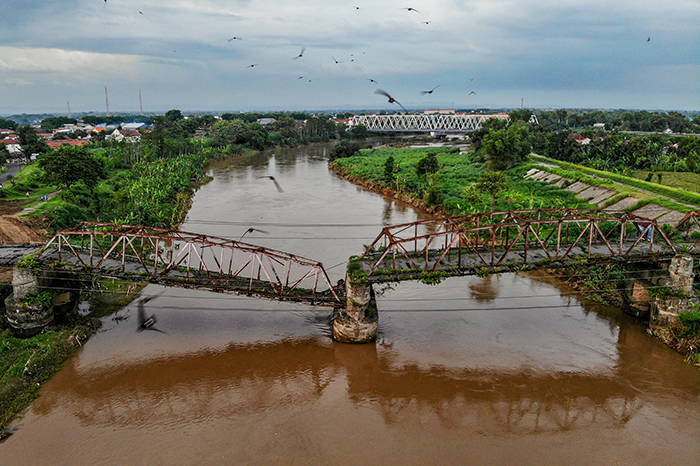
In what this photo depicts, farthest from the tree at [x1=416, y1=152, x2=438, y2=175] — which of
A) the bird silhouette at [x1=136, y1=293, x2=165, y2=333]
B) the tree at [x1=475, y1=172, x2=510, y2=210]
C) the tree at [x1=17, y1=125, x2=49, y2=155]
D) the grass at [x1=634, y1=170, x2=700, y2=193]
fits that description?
the tree at [x1=17, y1=125, x2=49, y2=155]

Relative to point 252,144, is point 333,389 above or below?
below

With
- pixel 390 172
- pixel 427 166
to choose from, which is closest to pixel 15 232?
pixel 390 172

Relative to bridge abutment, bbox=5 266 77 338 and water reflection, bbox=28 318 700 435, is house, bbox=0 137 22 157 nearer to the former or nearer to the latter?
bridge abutment, bbox=5 266 77 338

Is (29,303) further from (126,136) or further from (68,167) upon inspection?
(126,136)

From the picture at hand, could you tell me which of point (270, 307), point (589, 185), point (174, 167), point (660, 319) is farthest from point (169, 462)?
point (174, 167)

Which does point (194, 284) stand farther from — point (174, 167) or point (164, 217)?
point (174, 167)

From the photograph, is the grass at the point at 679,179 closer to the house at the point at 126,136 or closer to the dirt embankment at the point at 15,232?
the dirt embankment at the point at 15,232
